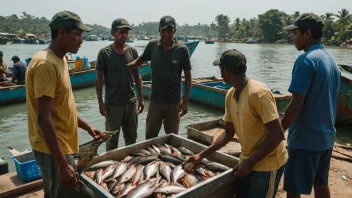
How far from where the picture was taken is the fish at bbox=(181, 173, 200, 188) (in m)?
3.33

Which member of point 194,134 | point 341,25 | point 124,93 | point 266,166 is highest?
point 341,25

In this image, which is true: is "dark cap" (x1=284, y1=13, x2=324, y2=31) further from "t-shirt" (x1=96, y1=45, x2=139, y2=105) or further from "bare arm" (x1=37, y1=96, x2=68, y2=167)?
"t-shirt" (x1=96, y1=45, x2=139, y2=105)

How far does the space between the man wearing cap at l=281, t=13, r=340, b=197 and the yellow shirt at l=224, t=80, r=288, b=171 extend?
345 millimetres

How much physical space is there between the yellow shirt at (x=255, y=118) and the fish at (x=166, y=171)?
991 millimetres

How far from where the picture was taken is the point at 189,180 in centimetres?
340

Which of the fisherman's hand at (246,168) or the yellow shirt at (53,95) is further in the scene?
the fisherman's hand at (246,168)

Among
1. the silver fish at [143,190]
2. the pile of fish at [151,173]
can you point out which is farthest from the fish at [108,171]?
the silver fish at [143,190]

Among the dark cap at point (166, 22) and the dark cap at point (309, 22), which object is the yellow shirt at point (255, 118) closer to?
the dark cap at point (309, 22)

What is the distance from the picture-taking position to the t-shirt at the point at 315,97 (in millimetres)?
2941

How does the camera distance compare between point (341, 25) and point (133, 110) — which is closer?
point (133, 110)

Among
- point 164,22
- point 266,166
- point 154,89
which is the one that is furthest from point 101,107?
point 266,166

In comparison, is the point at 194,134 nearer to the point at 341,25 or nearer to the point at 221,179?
the point at 221,179

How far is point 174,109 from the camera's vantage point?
16.9ft

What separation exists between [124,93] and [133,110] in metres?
0.37
